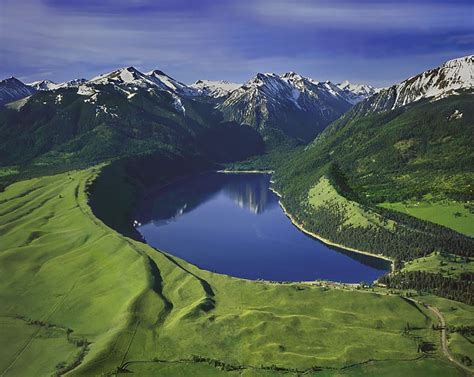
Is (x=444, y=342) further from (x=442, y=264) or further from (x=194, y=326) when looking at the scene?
(x=442, y=264)

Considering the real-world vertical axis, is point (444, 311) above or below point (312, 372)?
above

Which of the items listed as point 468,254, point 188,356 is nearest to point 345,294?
point 188,356

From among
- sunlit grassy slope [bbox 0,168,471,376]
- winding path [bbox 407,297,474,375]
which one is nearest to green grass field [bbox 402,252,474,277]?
winding path [bbox 407,297,474,375]

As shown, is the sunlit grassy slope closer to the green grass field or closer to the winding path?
the winding path

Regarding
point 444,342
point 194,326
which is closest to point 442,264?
point 444,342

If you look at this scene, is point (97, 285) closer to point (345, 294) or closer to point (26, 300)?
point (26, 300)

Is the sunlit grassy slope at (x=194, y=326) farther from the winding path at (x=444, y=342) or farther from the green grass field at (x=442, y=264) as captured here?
the green grass field at (x=442, y=264)
